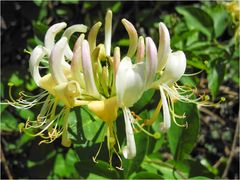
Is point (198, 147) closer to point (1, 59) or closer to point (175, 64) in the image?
point (1, 59)

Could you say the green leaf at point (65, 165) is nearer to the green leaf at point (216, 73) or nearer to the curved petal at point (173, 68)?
the green leaf at point (216, 73)

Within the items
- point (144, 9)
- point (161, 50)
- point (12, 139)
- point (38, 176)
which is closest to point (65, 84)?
point (161, 50)

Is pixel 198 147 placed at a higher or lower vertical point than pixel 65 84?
lower

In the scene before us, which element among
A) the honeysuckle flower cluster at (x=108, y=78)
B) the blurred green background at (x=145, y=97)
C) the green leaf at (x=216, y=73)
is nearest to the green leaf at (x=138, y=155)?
the blurred green background at (x=145, y=97)

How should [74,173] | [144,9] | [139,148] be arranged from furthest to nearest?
[144,9] → [74,173] → [139,148]

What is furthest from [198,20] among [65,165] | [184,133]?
[65,165]

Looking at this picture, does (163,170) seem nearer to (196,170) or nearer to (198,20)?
(196,170)
